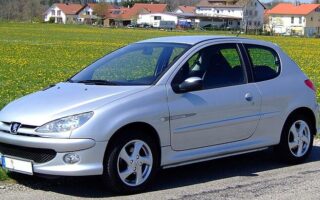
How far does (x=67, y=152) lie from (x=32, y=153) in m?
0.37

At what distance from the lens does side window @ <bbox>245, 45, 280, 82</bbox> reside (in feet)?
24.5

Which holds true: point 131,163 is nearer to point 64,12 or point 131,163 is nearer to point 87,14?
point 87,14

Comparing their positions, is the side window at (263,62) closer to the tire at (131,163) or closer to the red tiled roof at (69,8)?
the tire at (131,163)

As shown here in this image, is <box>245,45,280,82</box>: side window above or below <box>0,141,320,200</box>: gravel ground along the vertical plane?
above

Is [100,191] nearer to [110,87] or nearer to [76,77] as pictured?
[110,87]

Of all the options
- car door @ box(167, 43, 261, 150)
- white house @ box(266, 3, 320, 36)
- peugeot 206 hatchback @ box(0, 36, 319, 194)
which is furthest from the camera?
white house @ box(266, 3, 320, 36)

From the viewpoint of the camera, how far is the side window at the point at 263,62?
294 inches

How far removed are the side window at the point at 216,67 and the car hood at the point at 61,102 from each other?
0.71 metres

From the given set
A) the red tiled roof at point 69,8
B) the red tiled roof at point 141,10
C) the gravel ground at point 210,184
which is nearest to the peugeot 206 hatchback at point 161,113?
the gravel ground at point 210,184

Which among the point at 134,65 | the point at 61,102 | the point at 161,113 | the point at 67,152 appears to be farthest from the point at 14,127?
the point at 134,65

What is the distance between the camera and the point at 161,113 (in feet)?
20.6

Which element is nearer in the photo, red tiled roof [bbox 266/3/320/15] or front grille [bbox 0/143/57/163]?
front grille [bbox 0/143/57/163]

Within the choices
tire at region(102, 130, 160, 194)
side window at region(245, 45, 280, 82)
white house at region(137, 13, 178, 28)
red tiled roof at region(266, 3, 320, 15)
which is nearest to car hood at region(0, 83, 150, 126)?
tire at region(102, 130, 160, 194)

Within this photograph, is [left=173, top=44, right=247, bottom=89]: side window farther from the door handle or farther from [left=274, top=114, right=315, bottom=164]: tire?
[left=274, top=114, right=315, bottom=164]: tire
